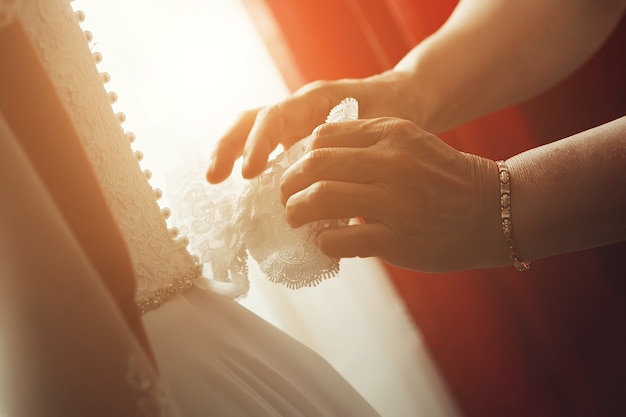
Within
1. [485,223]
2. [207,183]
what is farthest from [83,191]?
[485,223]

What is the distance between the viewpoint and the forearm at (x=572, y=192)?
523 millimetres

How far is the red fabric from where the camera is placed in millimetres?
966

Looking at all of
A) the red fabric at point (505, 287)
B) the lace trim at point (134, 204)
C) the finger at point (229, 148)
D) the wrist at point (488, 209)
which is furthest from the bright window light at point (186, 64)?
the wrist at point (488, 209)

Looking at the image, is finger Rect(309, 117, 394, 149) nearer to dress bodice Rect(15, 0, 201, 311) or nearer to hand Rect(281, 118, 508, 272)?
hand Rect(281, 118, 508, 272)

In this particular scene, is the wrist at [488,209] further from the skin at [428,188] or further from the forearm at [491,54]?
the forearm at [491,54]

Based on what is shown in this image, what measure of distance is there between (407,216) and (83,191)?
12.1 inches

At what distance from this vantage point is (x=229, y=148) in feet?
2.09

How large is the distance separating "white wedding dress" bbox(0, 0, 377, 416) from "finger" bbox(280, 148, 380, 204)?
0.14 m

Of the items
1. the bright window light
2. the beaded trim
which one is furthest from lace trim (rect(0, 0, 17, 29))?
the bright window light

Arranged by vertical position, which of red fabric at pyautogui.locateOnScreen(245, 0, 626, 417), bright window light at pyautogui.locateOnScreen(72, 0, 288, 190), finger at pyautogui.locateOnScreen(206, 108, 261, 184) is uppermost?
Answer: bright window light at pyautogui.locateOnScreen(72, 0, 288, 190)

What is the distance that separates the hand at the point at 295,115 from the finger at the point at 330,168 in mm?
71

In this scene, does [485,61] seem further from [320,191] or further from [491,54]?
[320,191]

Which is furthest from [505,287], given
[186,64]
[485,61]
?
[186,64]

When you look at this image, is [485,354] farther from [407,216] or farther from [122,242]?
[122,242]
